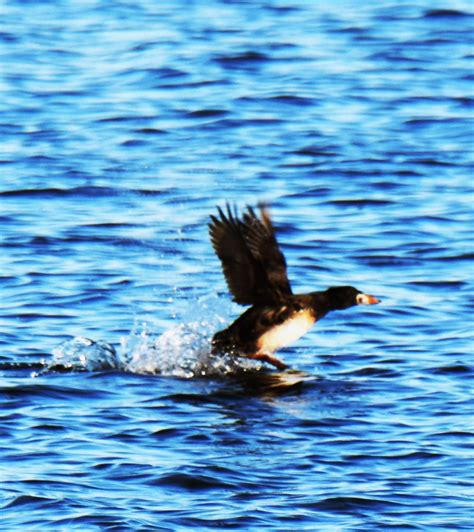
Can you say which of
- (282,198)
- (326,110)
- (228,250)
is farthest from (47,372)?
(326,110)

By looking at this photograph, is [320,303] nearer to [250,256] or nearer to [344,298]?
[344,298]

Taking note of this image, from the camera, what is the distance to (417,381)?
1028 centimetres

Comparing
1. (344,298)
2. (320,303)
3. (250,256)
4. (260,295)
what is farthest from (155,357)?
(344,298)

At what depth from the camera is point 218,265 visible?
13.1m

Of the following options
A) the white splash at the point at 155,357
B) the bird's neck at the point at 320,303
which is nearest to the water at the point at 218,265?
the white splash at the point at 155,357

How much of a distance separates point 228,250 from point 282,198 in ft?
15.8

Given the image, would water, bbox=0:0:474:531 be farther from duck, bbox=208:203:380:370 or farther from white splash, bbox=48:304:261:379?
duck, bbox=208:203:380:370

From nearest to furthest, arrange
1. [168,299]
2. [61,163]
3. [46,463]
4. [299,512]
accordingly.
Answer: [299,512] → [46,463] → [168,299] → [61,163]

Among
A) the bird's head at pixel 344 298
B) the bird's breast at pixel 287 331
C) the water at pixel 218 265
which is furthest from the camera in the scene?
the bird's head at pixel 344 298

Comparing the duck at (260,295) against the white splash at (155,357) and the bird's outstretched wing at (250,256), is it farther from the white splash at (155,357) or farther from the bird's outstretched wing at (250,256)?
the white splash at (155,357)

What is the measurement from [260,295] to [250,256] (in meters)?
0.39

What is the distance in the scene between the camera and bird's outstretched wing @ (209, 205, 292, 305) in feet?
33.4

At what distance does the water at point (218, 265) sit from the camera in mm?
8227

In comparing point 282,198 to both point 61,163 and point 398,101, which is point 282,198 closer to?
point 61,163
